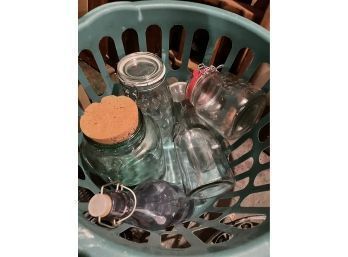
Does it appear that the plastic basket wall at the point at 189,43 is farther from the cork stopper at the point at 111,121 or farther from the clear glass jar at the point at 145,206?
the cork stopper at the point at 111,121

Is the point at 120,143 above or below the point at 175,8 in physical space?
below

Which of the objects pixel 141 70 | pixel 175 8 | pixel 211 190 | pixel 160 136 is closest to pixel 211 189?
pixel 211 190

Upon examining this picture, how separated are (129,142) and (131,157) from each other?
64 mm

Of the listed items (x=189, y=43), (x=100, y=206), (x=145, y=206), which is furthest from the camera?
(x=189, y=43)

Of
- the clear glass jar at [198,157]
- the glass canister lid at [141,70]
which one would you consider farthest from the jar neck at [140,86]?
the clear glass jar at [198,157]

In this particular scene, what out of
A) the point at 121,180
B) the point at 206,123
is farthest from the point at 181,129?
the point at 121,180

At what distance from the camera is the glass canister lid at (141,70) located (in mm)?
612

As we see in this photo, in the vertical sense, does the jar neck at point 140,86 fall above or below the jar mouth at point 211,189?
above

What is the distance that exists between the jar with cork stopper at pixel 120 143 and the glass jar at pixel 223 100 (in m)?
0.10

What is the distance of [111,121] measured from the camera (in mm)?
512

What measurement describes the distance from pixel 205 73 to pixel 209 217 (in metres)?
0.30

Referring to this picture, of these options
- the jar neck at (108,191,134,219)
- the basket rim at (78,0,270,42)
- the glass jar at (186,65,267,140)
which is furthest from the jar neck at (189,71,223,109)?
the jar neck at (108,191,134,219)

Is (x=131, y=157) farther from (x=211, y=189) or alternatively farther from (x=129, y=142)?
(x=211, y=189)

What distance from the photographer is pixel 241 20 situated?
2.33ft
